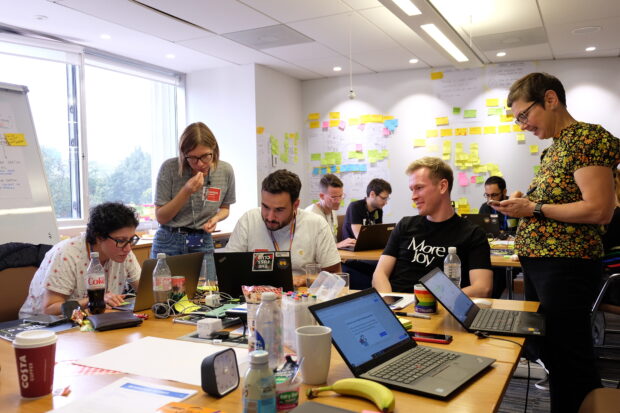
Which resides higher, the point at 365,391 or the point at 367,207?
the point at 367,207

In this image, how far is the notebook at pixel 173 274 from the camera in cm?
199

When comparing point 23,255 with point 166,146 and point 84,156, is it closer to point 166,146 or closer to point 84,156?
point 84,156

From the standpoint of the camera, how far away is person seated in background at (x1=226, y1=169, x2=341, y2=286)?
2.56m

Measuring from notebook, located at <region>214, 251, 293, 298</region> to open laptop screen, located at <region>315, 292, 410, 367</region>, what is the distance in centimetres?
65

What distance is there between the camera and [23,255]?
2365mm

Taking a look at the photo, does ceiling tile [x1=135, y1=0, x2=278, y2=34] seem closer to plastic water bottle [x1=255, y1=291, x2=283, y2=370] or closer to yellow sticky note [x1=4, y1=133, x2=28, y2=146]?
yellow sticky note [x1=4, y1=133, x2=28, y2=146]

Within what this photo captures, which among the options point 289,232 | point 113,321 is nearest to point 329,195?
point 289,232

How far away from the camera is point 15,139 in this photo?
13.1 feet

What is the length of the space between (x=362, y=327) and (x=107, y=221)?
1365 millimetres

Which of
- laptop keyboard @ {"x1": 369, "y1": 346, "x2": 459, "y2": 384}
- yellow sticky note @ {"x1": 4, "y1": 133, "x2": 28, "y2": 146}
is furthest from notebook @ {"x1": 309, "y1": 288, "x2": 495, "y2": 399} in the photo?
yellow sticky note @ {"x1": 4, "y1": 133, "x2": 28, "y2": 146}

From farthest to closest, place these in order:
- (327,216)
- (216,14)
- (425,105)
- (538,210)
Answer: (425,105) → (327,216) → (216,14) → (538,210)

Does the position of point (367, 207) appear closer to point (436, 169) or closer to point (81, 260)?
point (436, 169)

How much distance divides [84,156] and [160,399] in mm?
4411

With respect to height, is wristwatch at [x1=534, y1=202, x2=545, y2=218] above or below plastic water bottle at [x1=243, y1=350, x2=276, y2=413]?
above
